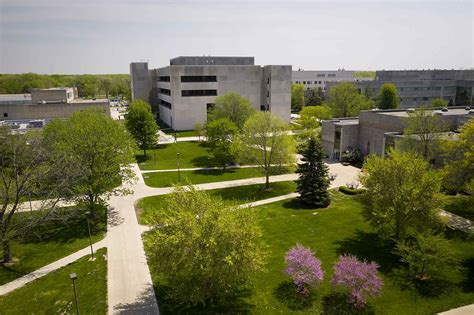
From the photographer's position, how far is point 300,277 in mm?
17125

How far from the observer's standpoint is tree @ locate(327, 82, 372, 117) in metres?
61.6

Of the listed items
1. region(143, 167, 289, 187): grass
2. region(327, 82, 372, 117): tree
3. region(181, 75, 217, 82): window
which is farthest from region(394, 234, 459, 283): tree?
region(181, 75, 217, 82): window

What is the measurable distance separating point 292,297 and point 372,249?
25.0 ft

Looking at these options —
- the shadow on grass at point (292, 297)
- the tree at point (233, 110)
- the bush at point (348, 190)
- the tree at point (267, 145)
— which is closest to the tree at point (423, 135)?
the bush at point (348, 190)

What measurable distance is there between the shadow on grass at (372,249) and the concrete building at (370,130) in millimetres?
16925

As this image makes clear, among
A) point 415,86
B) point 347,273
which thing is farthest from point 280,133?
point 415,86

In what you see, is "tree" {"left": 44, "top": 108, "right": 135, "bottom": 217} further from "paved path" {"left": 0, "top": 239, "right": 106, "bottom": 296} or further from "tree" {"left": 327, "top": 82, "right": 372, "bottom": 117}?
"tree" {"left": 327, "top": 82, "right": 372, "bottom": 117}

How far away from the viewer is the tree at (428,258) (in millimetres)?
17844

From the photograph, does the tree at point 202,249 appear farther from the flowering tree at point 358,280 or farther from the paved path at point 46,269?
the paved path at point 46,269

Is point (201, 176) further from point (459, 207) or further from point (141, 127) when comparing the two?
point (459, 207)

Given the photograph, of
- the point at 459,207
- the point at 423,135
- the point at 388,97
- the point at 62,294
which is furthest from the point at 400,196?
the point at 388,97

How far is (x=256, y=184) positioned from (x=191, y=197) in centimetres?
2041

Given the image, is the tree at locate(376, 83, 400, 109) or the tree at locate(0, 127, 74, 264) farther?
the tree at locate(376, 83, 400, 109)

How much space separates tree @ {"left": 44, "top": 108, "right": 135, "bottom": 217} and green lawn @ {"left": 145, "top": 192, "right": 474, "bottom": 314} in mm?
9557
